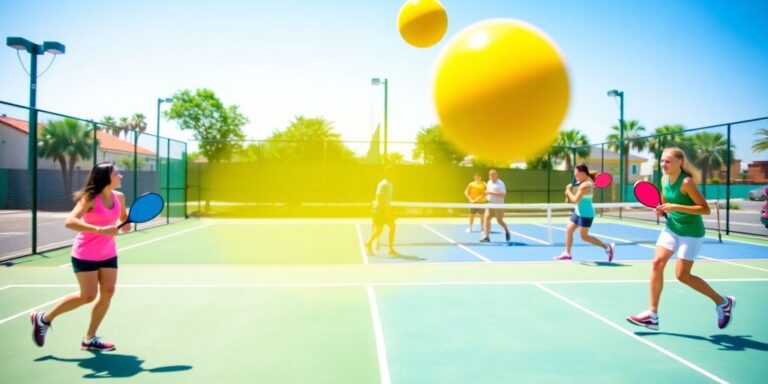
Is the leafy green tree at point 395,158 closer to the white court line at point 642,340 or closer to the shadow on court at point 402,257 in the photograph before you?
the shadow on court at point 402,257

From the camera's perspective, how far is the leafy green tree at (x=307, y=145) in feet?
78.2

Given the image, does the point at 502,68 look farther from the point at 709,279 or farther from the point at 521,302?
the point at 709,279

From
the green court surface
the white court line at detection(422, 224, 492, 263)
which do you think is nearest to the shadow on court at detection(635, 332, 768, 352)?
the green court surface

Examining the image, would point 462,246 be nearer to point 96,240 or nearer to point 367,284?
point 367,284

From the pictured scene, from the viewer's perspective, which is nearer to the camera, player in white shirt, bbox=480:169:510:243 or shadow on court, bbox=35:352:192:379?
shadow on court, bbox=35:352:192:379

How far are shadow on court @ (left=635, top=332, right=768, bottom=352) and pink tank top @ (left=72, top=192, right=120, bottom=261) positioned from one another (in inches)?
220

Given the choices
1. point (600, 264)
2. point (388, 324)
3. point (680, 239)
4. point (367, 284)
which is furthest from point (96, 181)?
point (600, 264)

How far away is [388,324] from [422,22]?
3.35 meters

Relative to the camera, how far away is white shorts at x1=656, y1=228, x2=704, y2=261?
16.3ft

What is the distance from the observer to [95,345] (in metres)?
4.46

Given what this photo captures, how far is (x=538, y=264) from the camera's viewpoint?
9.23 m

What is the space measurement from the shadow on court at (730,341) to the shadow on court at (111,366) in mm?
4871

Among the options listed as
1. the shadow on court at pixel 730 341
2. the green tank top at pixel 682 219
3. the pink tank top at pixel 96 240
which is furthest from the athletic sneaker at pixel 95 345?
the green tank top at pixel 682 219

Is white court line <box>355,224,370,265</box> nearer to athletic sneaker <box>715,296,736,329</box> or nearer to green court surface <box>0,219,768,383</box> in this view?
green court surface <box>0,219,768,383</box>
